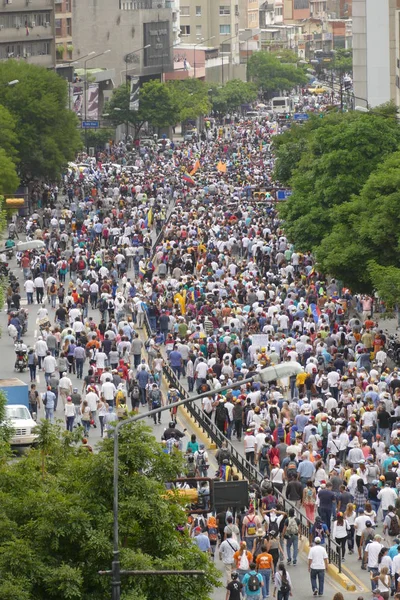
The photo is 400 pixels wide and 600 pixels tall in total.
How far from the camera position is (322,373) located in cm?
4041

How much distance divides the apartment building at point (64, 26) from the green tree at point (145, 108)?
1474 cm

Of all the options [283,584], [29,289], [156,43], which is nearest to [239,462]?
[283,584]

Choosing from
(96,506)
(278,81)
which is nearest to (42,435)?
(96,506)

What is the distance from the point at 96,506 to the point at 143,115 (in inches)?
3977

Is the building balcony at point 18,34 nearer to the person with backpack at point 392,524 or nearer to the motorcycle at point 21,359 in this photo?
the motorcycle at point 21,359

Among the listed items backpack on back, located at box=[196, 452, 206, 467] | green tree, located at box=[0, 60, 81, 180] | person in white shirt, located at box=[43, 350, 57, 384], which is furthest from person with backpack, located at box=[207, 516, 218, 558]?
green tree, located at box=[0, 60, 81, 180]

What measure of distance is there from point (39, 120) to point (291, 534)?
57342 millimetres

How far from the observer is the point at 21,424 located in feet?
118

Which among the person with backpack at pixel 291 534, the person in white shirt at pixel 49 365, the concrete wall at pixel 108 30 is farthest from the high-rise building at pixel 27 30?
the person with backpack at pixel 291 534

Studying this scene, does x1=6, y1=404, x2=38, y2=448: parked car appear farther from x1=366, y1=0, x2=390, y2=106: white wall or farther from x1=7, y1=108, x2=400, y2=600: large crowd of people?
x1=366, y1=0, x2=390, y2=106: white wall

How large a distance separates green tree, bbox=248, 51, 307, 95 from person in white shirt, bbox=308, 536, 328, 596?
16039 centimetres

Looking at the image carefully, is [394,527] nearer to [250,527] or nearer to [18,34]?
[250,527]

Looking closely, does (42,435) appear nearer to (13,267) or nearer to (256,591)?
(256,591)

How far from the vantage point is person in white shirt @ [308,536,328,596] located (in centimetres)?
2791
